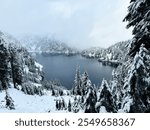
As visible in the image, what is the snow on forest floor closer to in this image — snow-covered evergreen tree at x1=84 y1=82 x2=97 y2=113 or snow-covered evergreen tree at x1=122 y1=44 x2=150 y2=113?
snow-covered evergreen tree at x1=84 y1=82 x2=97 y2=113

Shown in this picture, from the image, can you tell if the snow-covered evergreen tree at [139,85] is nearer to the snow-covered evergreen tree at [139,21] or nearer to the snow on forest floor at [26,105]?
the snow-covered evergreen tree at [139,21]

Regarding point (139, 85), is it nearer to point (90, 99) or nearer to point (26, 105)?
point (90, 99)

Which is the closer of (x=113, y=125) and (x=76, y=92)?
(x=113, y=125)

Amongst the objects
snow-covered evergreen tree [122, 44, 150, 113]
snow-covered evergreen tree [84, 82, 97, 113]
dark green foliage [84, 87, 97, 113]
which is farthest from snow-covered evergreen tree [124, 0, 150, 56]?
dark green foliage [84, 87, 97, 113]

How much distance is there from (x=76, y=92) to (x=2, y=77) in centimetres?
3661

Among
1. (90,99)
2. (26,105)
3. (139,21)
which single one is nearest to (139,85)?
(139,21)

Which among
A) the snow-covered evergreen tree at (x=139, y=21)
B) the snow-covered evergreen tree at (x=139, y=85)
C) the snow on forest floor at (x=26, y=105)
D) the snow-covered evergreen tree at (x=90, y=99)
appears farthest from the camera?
the snow on forest floor at (x=26, y=105)

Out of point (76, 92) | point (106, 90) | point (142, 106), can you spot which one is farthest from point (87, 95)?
point (76, 92)

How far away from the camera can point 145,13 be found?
33.0 feet

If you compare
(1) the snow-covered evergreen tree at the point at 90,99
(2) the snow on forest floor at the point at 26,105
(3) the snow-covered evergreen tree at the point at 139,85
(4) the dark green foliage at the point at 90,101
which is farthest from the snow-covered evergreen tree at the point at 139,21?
(2) the snow on forest floor at the point at 26,105

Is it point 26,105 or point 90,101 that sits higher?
point 90,101

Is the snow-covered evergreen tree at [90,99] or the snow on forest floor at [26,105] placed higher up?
the snow-covered evergreen tree at [90,99]

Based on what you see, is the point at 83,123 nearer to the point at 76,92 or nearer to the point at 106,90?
the point at 106,90

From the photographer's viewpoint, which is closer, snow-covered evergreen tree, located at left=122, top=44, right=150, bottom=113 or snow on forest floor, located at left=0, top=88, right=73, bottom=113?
snow-covered evergreen tree, located at left=122, top=44, right=150, bottom=113
